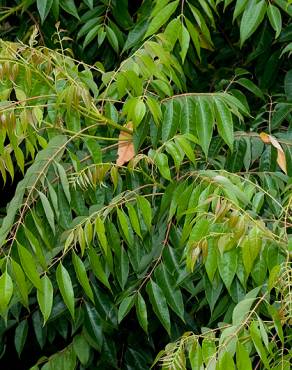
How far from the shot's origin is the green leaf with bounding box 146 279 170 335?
2461mm

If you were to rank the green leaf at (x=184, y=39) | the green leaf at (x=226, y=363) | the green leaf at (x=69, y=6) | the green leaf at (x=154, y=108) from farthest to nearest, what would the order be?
the green leaf at (x=69, y=6), the green leaf at (x=184, y=39), the green leaf at (x=154, y=108), the green leaf at (x=226, y=363)

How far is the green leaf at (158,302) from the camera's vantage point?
2.46 metres

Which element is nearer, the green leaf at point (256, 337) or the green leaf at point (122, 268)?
the green leaf at point (256, 337)

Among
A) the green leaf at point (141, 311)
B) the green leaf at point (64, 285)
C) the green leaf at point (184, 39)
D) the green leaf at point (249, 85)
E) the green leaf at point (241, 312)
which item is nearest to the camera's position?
the green leaf at point (241, 312)

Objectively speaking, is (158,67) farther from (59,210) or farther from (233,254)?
(233,254)

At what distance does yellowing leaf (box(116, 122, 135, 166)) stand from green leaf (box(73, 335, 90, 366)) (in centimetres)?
75

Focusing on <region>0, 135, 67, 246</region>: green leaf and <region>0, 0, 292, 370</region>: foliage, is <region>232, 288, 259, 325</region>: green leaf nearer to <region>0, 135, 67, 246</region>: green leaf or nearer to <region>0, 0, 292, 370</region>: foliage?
<region>0, 0, 292, 370</region>: foliage

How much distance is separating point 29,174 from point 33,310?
3.45ft

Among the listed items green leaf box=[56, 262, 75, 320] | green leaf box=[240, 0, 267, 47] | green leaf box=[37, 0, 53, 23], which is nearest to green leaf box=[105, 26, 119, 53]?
green leaf box=[37, 0, 53, 23]

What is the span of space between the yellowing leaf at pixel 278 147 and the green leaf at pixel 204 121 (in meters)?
0.28

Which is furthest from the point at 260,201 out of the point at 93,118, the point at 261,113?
the point at 261,113

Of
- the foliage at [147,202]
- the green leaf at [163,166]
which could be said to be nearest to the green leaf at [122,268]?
the foliage at [147,202]

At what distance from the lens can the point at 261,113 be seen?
308 centimetres

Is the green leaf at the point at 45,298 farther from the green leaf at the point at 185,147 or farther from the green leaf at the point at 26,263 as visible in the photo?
the green leaf at the point at 185,147
